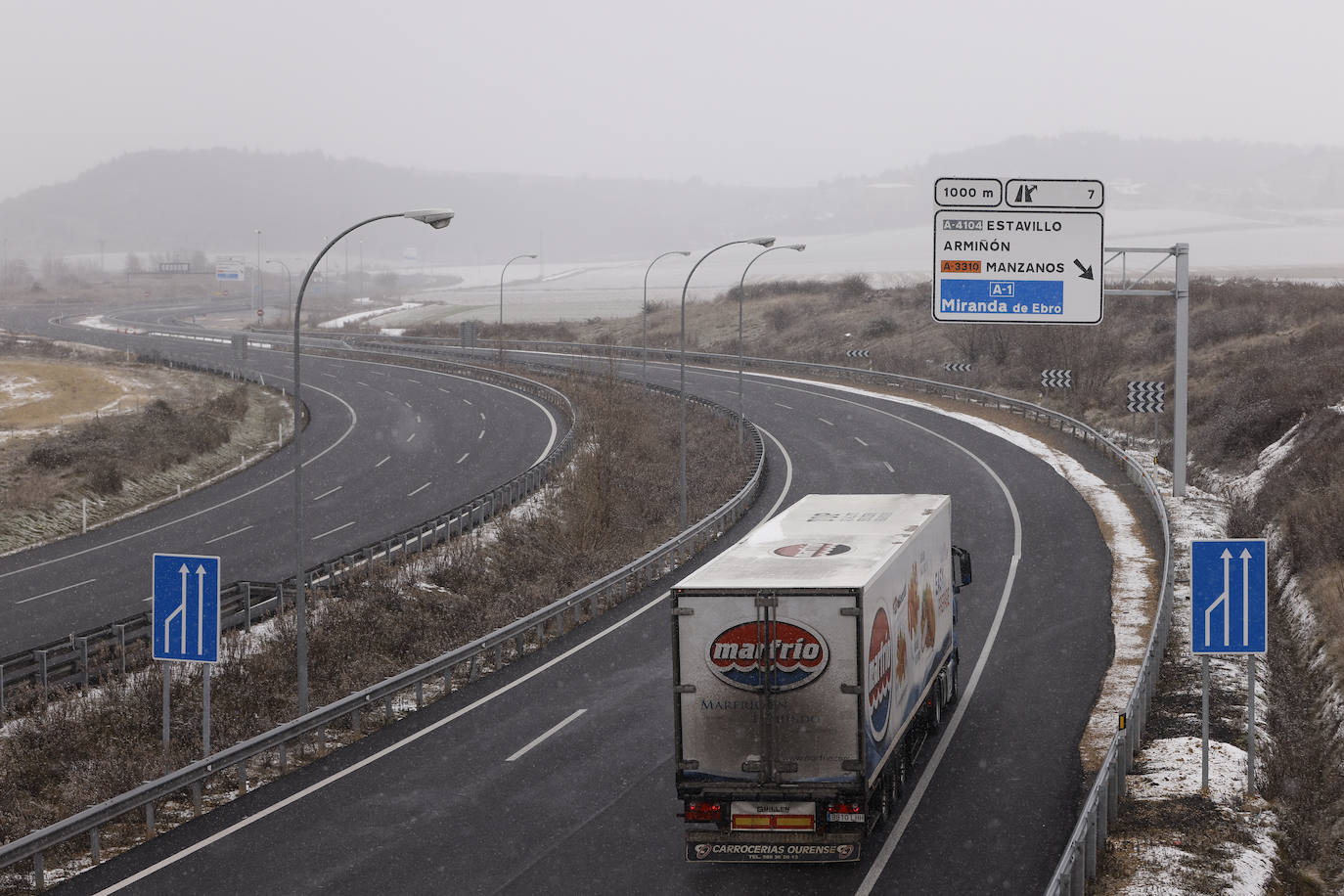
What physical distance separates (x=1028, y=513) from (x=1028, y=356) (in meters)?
32.9

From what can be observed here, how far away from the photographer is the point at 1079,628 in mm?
24609

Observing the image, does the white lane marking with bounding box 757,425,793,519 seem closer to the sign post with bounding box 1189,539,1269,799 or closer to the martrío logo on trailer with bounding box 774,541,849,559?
the martrío logo on trailer with bounding box 774,541,849,559

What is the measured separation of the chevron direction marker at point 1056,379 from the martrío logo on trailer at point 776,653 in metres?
46.5

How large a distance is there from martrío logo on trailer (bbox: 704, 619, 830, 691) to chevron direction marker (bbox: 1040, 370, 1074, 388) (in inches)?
1829

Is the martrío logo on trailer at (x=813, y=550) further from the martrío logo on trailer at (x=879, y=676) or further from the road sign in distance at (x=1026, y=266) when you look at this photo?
the road sign in distance at (x=1026, y=266)

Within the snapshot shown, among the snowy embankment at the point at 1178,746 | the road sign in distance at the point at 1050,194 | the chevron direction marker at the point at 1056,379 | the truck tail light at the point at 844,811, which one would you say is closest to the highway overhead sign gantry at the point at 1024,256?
the road sign in distance at the point at 1050,194

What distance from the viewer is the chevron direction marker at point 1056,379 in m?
57.0

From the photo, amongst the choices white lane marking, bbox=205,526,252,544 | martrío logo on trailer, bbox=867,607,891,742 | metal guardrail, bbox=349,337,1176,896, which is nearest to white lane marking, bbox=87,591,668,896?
martrío logo on trailer, bbox=867,607,891,742

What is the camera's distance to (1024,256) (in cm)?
3028

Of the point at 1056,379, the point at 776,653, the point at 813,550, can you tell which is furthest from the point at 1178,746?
the point at 1056,379

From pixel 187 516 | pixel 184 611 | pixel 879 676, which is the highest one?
pixel 184 611

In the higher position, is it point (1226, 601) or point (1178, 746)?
point (1226, 601)

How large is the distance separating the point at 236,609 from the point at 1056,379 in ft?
130

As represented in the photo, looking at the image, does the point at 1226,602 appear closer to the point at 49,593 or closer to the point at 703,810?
the point at 703,810
